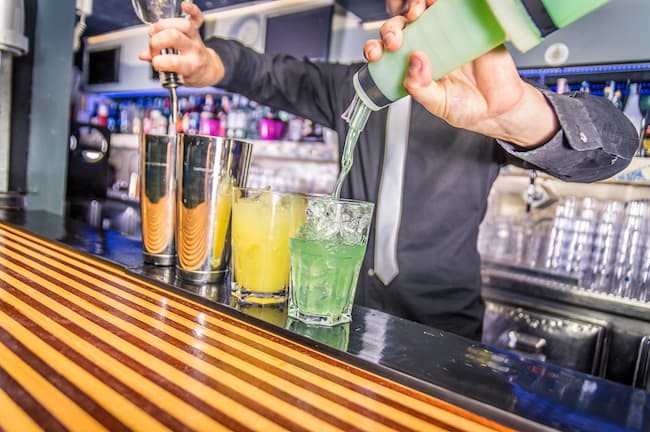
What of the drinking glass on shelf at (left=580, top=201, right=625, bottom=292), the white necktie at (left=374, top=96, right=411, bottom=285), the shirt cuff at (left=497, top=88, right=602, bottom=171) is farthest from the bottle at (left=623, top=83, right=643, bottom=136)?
the shirt cuff at (left=497, top=88, right=602, bottom=171)

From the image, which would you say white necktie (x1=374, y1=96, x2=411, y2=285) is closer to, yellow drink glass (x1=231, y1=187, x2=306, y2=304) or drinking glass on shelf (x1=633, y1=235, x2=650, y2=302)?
yellow drink glass (x1=231, y1=187, x2=306, y2=304)

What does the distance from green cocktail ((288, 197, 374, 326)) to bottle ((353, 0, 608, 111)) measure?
160 mm

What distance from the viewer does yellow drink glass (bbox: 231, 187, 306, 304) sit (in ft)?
2.42

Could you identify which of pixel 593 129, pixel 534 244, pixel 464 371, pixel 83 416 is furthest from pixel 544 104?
pixel 534 244

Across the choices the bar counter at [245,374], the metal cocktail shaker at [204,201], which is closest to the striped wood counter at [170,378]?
the bar counter at [245,374]

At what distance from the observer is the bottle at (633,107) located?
2.25 meters

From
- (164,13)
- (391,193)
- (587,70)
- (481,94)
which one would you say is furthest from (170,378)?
(587,70)

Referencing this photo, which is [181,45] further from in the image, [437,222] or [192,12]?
[437,222]

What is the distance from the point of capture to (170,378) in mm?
478

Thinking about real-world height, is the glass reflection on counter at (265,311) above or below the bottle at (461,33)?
below

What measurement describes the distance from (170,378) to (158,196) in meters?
0.51

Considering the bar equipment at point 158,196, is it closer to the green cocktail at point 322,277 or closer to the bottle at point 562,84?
the green cocktail at point 322,277

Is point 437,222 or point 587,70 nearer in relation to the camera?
point 437,222

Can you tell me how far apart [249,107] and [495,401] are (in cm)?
372
